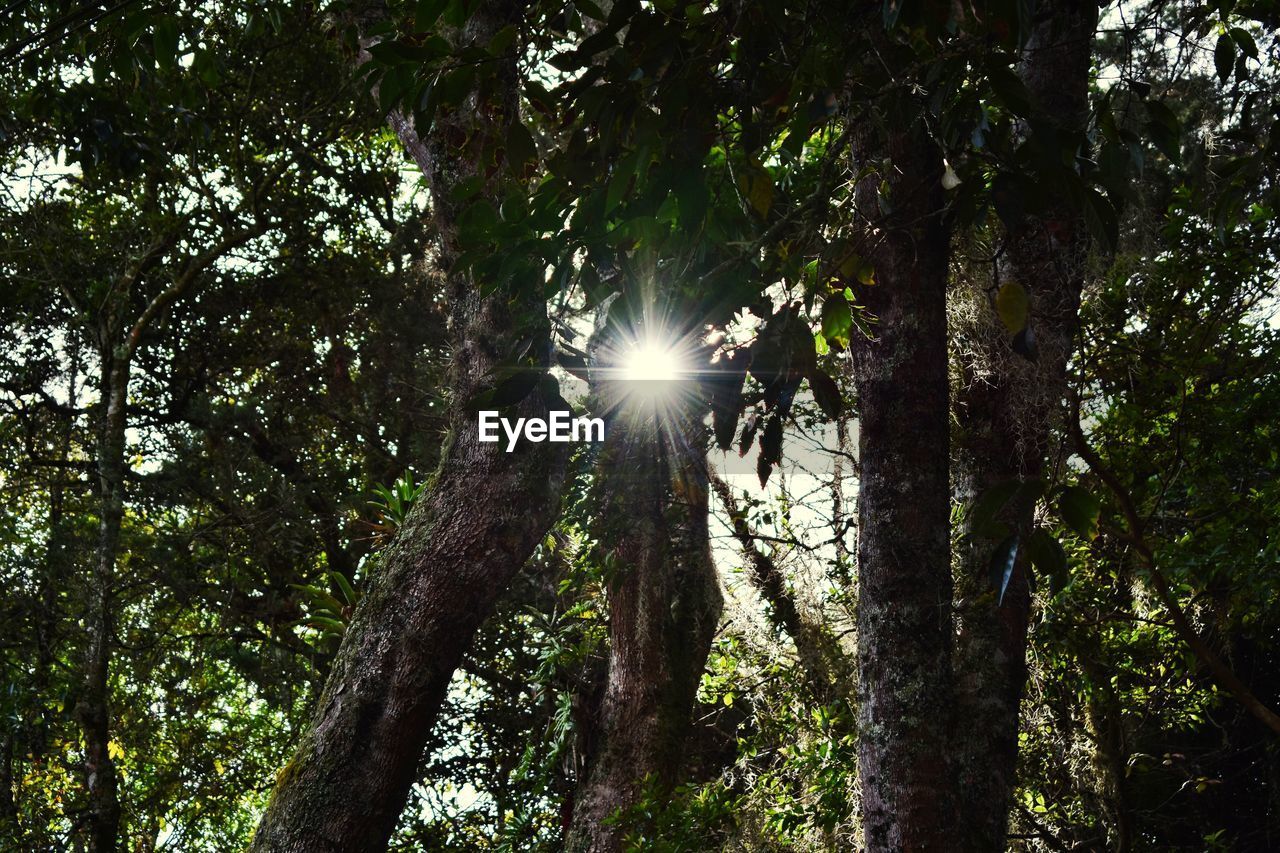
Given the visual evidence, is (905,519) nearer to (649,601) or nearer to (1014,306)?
(1014,306)

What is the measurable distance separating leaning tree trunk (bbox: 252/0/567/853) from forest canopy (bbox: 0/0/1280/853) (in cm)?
2

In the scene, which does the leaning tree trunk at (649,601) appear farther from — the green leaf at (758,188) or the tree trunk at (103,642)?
the green leaf at (758,188)

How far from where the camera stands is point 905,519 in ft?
8.71

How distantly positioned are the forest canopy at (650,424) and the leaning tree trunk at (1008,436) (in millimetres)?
17

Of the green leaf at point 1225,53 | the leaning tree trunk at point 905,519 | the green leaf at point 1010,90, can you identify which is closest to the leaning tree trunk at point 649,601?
the leaning tree trunk at point 905,519

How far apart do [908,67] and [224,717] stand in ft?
27.7

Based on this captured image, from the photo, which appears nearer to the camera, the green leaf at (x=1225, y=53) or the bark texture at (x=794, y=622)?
the green leaf at (x=1225, y=53)

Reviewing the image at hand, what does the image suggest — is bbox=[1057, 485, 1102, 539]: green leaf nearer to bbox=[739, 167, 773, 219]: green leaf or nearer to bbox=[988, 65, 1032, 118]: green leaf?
bbox=[988, 65, 1032, 118]: green leaf

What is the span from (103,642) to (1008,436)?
17.4ft

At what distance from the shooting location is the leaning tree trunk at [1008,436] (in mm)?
3242

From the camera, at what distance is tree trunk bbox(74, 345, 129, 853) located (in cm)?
621

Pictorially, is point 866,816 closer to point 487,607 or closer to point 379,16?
point 487,607

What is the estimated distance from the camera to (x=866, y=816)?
101 inches

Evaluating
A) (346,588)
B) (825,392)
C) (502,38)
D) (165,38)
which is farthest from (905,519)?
(346,588)
